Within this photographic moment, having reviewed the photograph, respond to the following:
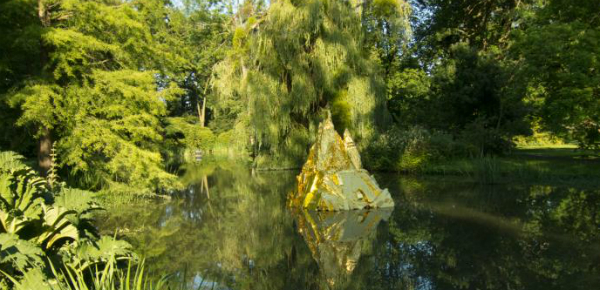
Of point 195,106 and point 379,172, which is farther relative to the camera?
point 195,106

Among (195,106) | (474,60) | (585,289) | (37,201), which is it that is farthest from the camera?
(195,106)

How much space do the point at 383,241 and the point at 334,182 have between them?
2814mm

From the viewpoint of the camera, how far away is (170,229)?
25.5 ft

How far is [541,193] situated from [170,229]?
8857 mm

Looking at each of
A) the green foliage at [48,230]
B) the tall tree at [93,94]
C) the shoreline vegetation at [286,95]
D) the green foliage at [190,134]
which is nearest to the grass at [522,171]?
the shoreline vegetation at [286,95]

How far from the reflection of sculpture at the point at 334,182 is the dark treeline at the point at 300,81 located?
12.1 feet

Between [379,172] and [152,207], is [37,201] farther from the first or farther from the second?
[379,172]

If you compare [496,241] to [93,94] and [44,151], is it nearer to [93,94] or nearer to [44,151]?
[93,94]

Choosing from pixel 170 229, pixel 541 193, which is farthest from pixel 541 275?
pixel 541 193

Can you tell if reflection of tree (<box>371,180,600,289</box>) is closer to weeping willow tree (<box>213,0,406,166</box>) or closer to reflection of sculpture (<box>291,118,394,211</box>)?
reflection of sculpture (<box>291,118,394,211</box>)

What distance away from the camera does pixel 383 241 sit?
22.2ft

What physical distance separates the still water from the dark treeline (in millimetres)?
2573

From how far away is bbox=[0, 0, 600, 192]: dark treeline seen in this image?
1008 cm

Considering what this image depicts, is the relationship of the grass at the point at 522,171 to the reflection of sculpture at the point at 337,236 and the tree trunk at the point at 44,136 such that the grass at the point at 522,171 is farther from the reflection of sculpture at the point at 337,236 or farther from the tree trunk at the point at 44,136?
the tree trunk at the point at 44,136
